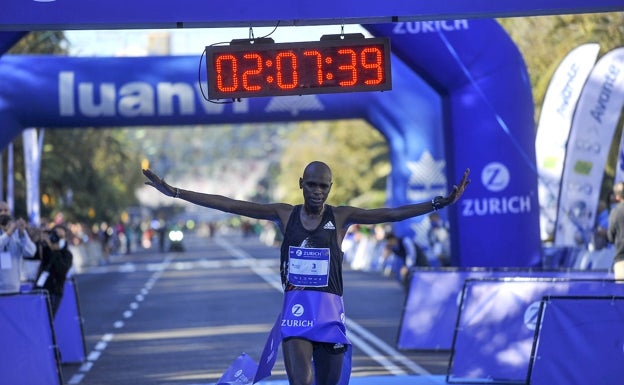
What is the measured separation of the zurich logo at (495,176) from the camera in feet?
62.6

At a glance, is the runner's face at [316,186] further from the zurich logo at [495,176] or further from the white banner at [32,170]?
the white banner at [32,170]

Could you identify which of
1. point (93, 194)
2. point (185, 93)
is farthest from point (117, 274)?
point (185, 93)

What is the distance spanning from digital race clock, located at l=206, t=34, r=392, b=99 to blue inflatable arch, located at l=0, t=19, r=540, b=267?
6.14m

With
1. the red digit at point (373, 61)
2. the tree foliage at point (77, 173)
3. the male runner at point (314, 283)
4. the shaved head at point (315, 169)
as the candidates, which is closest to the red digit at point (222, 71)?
the red digit at point (373, 61)

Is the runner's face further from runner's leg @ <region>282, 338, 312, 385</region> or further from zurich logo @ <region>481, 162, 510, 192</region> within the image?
zurich logo @ <region>481, 162, 510, 192</region>

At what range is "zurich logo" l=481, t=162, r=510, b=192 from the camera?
19.1m

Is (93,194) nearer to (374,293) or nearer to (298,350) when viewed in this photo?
(374,293)

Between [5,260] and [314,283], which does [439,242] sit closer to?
[5,260]

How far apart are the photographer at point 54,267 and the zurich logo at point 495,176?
210 inches

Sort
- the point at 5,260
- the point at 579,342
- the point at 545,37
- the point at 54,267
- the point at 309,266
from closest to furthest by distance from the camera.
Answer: the point at 309,266
the point at 579,342
the point at 5,260
the point at 54,267
the point at 545,37

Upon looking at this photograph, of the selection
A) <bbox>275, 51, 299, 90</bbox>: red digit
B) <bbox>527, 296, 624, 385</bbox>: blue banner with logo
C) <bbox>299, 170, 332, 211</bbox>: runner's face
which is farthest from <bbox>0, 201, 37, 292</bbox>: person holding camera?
<bbox>299, 170, 332, 211</bbox>: runner's face

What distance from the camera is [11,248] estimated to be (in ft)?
53.7

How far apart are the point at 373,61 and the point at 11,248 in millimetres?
6090

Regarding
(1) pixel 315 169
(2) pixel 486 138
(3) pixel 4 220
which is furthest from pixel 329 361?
(2) pixel 486 138
